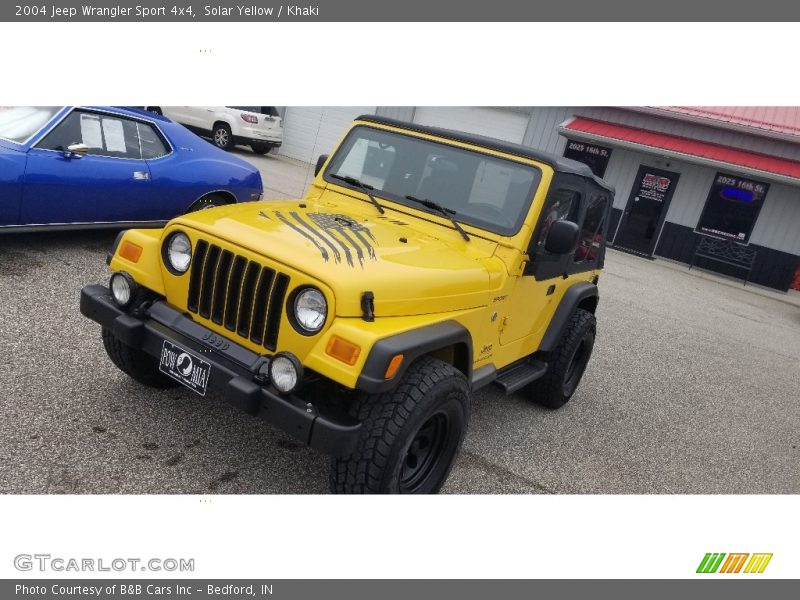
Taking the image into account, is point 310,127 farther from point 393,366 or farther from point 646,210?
point 393,366

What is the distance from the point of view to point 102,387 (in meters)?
3.67

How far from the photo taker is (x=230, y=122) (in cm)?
1552

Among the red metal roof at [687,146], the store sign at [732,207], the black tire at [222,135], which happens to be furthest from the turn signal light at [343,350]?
the store sign at [732,207]

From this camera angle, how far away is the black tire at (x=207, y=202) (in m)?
6.64

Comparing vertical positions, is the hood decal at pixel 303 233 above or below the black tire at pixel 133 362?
above

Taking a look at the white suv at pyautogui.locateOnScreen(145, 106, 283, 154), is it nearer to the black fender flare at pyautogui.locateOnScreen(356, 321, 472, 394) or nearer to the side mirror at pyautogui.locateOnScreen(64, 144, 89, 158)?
the side mirror at pyautogui.locateOnScreen(64, 144, 89, 158)

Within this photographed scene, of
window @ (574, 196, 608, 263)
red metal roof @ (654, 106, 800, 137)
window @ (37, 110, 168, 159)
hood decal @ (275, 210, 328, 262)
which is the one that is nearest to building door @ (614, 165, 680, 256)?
red metal roof @ (654, 106, 800, 137)

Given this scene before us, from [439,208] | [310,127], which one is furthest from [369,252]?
[310,127]

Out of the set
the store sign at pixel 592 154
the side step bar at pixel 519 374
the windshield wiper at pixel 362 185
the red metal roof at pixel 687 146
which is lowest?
the side step bar at pixel 519 374

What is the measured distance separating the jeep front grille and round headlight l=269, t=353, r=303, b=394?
209mm

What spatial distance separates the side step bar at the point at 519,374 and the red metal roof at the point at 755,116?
12724 mm

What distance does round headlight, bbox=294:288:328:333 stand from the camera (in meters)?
2.63

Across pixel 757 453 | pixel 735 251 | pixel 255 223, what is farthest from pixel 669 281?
pixel 255 223

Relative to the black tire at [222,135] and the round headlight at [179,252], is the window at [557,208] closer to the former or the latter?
the round headlight at [179,252]
